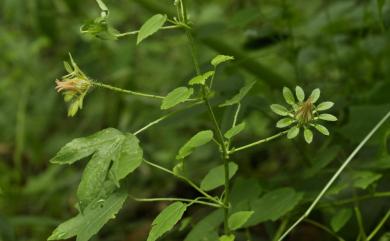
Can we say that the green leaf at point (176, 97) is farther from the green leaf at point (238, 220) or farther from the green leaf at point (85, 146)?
the green leaf at point (238, 220)

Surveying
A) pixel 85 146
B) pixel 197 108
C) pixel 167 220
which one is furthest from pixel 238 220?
pixel 197 108

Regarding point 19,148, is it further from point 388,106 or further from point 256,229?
point 388,106

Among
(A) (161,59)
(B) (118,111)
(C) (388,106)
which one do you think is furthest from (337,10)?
(A) (161,59)

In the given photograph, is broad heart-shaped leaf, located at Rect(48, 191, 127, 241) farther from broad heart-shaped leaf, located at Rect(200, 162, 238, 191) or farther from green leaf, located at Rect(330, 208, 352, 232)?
green leaf, located at Rect(330, 208, 352, 232)

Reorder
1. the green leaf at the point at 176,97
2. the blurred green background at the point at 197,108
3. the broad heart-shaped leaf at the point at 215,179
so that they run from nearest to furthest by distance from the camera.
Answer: the green leaf at the point at 176,97 < the broad heart-shaped leaf at the point at 215,179 < the blurred green background at the point at 197,108

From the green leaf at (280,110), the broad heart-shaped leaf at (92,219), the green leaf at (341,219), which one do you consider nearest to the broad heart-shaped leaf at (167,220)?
the broad heart-shaped leaf at (92,219)
